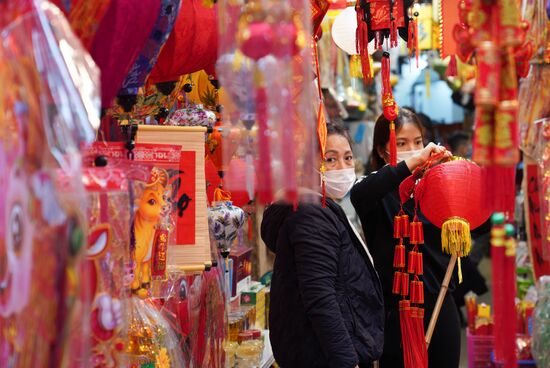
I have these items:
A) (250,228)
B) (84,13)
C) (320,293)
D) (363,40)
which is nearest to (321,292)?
(320,293)

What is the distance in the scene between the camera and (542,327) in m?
2.44

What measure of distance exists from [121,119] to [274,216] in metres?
0.83

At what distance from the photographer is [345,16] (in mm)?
2379

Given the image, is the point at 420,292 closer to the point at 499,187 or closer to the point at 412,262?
the point at 412,262

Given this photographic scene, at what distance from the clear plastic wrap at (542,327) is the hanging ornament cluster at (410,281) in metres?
0.35

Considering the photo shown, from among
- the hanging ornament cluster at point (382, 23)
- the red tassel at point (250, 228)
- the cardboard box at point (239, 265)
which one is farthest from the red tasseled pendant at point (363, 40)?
the red tassel at point (250, 228)

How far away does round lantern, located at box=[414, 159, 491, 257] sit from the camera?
6.98ft

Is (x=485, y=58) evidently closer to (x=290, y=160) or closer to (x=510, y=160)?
(x=510, y=160)

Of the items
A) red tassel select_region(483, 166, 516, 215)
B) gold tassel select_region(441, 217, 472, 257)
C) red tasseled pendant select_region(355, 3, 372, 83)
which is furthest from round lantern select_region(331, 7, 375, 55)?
red tassel select_region(483, 166, 516, 215)

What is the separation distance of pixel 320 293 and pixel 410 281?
1.64 feet

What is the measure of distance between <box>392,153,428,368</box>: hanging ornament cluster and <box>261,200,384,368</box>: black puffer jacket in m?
0.19

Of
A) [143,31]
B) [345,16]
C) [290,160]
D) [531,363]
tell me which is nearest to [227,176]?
[290,160]

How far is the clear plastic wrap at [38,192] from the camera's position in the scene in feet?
3.07

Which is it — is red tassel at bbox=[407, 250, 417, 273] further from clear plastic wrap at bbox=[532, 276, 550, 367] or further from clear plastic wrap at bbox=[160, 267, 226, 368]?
clear plastic wrap at bbox=[160, 267, 226, 368]
